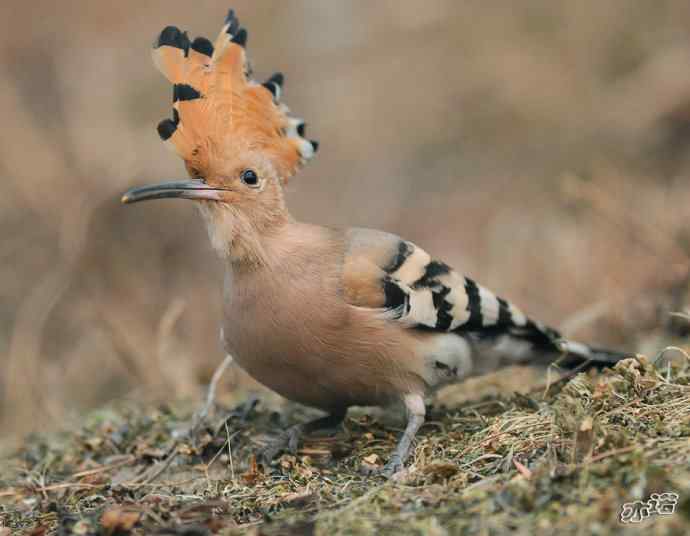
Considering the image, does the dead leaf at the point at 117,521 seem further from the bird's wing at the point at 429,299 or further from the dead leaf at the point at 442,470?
the bird's wing at the point at 429,299

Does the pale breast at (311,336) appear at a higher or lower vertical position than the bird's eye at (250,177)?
lower

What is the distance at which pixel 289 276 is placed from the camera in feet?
11.7

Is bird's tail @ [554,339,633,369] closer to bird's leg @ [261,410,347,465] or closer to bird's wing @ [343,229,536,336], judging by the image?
bird's wing @ [343,229,536,336]

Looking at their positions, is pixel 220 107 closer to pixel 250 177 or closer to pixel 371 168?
pixel 250 177

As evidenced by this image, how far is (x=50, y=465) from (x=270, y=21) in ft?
28.3

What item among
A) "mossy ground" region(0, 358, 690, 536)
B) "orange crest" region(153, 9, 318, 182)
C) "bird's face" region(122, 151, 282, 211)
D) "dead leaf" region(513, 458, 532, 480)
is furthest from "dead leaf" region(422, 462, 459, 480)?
"orange crest" region(153, 9, 318, 182)

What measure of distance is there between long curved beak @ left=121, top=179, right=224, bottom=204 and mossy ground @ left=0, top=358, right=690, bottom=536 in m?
0.94

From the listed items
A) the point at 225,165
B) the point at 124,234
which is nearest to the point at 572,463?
the point at 225,165

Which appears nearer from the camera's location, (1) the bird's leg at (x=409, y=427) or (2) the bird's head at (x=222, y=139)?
(1) the bird's leg at (x=409, y=427)

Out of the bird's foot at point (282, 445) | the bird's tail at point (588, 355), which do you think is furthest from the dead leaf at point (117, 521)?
the bird's tail at point (588, 355)

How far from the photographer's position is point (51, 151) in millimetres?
8492

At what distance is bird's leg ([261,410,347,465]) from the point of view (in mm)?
3668

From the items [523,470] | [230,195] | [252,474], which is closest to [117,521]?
[252,474]

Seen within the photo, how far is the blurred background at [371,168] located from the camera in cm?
605
